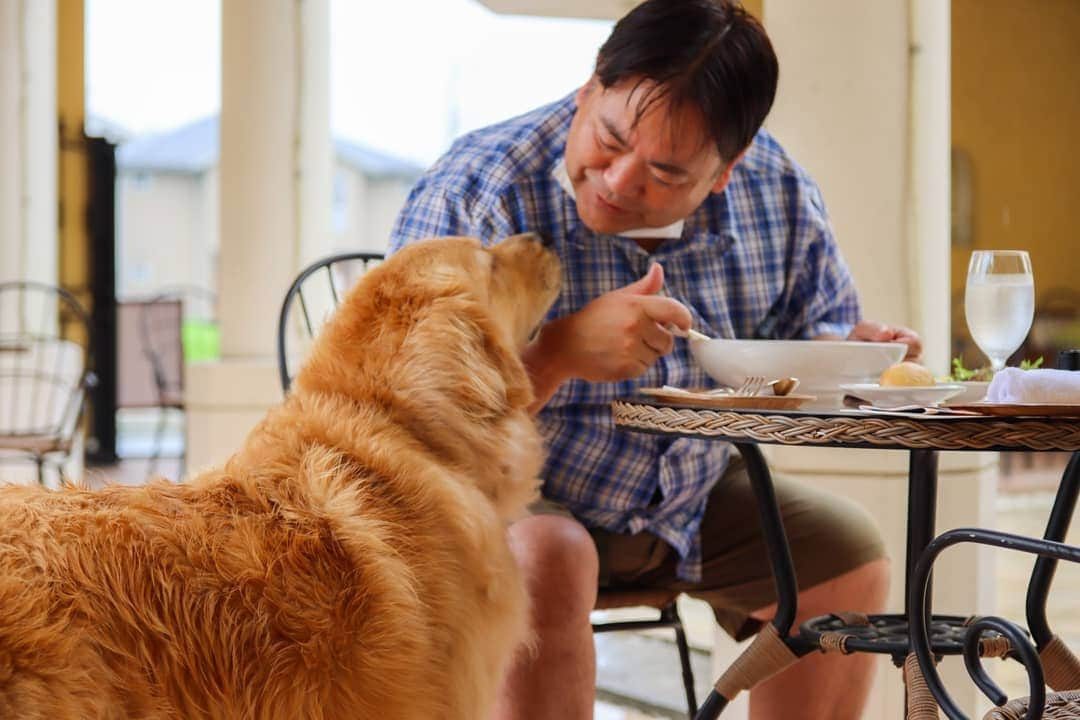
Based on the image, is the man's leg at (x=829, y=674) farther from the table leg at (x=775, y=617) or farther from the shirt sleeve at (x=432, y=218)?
the shirt sleeve at (x=432, y=218)

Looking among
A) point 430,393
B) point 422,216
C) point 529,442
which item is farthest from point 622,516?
point 422,216

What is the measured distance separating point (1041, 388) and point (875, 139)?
1.33 meters

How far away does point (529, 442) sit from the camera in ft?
4.69

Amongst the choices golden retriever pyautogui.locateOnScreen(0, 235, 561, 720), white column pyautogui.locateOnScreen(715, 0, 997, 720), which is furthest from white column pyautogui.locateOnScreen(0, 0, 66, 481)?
golden retriever pyautogui.locateOnScreen(0, 235, 561, 720)

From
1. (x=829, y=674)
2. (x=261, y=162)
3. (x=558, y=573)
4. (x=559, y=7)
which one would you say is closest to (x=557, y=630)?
(x=558, y=573)

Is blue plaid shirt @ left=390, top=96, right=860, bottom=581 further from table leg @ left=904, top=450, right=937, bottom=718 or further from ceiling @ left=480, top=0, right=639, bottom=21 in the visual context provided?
ceiling @ left=480, top=0, right=639, bottom=21

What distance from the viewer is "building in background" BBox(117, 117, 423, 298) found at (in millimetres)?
14625

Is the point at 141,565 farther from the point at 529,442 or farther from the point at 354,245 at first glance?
the point at 354,245

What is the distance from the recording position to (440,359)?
52.4 inches

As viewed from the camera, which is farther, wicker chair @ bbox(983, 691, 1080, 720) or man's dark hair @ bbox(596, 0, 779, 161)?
man's dark hair @ bbox(596, 0, 779, 161)

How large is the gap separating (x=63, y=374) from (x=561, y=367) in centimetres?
441

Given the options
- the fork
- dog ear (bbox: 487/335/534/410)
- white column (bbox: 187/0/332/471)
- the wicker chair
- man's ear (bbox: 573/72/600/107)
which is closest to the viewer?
the wicker chair

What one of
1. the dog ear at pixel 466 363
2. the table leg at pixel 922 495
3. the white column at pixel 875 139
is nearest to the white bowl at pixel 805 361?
the table leg at pixel 922 495

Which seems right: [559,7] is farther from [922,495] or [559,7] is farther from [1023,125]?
[1023,125]
